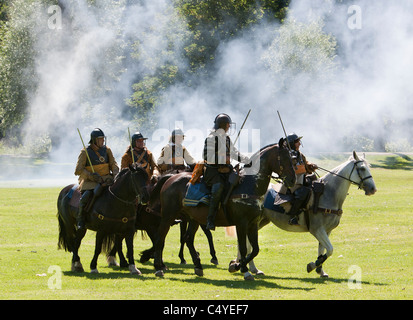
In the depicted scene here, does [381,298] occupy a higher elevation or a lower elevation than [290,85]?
lower

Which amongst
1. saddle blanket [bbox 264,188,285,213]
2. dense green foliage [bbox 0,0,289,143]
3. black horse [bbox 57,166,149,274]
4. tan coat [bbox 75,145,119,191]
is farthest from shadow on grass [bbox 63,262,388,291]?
dense green foliage [bbox 0,0,289,143]

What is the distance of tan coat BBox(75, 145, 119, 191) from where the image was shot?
Answer: 14.9 m

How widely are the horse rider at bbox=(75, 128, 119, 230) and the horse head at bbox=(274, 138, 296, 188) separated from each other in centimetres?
381

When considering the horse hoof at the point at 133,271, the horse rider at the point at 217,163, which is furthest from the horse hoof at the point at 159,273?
the horse rider at the point at 217,163

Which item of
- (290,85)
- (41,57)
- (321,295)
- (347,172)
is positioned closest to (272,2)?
(290,85)

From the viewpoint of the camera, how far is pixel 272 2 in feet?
149

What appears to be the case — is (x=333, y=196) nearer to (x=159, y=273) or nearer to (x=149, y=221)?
(x=159, y=273)

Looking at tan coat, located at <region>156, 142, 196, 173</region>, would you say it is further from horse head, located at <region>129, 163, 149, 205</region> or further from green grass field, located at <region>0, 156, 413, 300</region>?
horse head, located at <region>129, 163, 149, 205</region>

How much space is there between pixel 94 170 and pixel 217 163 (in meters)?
2.99

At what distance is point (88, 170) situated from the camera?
1498 centimetres

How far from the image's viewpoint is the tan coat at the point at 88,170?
48.8 ft

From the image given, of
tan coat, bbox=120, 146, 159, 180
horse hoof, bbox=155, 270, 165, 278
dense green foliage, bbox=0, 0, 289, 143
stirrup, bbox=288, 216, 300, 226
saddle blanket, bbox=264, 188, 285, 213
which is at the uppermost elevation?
dense green foliage, bbox=0, 0, 289, 143

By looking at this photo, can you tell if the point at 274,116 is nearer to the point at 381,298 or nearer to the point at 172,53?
the point at 172,53

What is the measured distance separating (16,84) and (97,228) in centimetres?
3915
